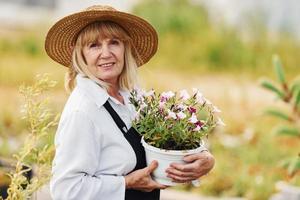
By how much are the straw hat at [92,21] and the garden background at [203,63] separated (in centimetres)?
370

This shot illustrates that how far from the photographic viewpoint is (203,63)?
909 centimetres

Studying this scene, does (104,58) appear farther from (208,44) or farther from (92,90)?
(208,44)

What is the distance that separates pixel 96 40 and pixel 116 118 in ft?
0.99

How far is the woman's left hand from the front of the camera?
2.86 metres

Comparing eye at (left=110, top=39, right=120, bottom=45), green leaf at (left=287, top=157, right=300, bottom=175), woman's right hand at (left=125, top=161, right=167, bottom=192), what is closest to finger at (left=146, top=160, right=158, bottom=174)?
woman's right hand at (left=125, top=161, right=167, bottom=192)

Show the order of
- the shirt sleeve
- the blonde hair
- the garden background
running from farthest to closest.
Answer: the garden background, the blonde hair, the shirt sleeve

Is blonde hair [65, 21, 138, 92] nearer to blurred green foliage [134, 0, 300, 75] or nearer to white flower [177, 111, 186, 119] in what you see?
white flower [177, 111, 186, 119]

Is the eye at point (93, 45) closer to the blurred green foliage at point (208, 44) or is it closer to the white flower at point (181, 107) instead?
the white flower at point (181, 107)

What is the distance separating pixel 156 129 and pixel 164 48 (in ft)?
20.7

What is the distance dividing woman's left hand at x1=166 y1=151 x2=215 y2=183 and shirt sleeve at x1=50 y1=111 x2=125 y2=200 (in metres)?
0.23

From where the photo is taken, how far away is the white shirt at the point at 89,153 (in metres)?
2.77

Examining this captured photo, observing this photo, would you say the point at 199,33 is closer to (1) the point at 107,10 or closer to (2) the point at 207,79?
(2) the point at 207,79

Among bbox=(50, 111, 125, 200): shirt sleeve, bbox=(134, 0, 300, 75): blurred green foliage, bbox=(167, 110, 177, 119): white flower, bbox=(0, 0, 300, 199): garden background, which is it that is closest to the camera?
bbox=(50, 111, 125, 200): shirt sleeve

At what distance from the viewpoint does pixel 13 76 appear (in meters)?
8.41
